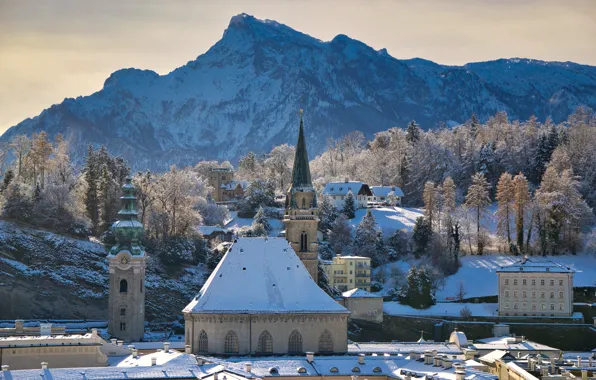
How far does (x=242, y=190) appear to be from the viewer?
608 ft

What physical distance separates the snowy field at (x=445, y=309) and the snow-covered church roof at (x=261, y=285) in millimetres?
34998

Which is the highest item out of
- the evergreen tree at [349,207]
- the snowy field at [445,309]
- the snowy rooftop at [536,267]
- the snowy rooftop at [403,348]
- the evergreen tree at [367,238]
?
the evergreen tree at [349,207]

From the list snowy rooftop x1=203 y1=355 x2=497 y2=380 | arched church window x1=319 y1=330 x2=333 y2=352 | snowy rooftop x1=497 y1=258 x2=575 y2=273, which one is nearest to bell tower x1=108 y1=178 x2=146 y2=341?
snowy rooftop x1=203 y1=355 x2=497 y2=380

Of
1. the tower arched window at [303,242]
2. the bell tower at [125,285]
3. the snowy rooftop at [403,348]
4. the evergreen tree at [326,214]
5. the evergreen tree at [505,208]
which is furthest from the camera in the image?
the evergreen tree at [326,214]

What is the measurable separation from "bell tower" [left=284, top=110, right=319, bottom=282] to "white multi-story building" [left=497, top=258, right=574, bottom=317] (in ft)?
86.7

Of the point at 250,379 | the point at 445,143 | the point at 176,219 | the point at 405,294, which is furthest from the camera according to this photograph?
the point at 445,143

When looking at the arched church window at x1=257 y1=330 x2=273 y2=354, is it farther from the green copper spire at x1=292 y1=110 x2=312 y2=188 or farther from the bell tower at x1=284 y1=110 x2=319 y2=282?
the green copper spire at x1=292 y1=110 x2=312 y2=188

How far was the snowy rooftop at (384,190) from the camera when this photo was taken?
163 metres

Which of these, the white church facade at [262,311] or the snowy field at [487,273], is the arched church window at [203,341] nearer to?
the white church facade at [262,311]

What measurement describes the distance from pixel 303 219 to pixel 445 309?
1050 inches

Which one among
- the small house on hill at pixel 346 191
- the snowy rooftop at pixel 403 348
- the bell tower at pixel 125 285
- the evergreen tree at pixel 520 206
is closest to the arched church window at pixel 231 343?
→ the snowy rooftop at pixel 403 348

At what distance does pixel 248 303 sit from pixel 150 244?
1852 inches

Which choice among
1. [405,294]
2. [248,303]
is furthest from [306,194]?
[405,294]

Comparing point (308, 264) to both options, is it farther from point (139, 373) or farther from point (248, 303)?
point (139, 373)
